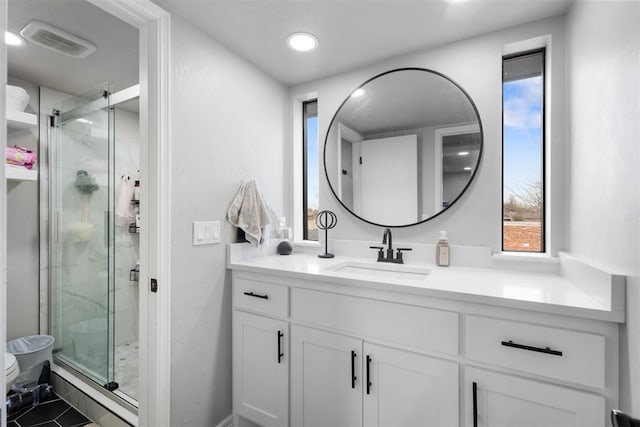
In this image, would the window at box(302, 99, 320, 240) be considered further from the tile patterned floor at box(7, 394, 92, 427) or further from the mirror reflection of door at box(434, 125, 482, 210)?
the tile patterned floor at box(7, 394, 92, 427)

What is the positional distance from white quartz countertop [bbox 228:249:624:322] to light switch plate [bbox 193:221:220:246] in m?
0.15

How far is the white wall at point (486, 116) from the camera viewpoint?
4.74 ft

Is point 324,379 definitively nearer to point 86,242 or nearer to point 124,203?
point 86,242

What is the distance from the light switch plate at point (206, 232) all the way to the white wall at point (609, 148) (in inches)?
64.6

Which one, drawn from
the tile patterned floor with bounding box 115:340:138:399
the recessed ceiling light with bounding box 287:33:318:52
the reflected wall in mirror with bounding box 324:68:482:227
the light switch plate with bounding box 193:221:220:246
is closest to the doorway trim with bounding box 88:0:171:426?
the light switch plate with bounding box 193:221:220:246

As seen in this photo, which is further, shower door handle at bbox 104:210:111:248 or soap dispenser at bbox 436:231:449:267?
shower door handle at bbox 104:210:111:248

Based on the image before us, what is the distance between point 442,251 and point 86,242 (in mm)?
2470

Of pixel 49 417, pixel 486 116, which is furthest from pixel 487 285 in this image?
pixel 49 417

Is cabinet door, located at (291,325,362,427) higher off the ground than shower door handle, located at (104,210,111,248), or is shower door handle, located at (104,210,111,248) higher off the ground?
shower door handle, located at (104,210,111,248)

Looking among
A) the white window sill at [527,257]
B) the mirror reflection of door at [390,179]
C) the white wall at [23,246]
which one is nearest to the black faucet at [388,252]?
the mirror reflection of door at [390,179]

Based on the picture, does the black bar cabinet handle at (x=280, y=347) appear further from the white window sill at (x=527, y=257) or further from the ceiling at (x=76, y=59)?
the ceiling at (x=76, y=59)

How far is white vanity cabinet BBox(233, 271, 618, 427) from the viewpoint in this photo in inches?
37.2

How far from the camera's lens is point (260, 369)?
1.53m

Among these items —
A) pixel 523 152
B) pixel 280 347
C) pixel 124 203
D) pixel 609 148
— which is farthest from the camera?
pixel 124 203
